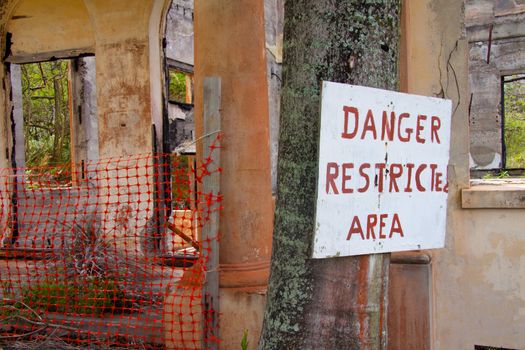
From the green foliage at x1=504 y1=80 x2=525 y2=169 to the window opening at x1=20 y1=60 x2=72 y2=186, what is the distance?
14.0 m

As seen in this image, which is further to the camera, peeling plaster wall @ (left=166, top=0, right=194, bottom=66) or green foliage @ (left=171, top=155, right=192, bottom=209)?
peeling plaster wall @ (left=166, top=0, right=194, bottom=66)

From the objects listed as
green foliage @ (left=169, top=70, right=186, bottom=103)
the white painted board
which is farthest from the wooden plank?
green foliage @ (left=169, top=70, right=186, bottom=103)

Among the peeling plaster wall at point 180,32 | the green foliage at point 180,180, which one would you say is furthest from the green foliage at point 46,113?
the peeling plaster wall at point 180,32

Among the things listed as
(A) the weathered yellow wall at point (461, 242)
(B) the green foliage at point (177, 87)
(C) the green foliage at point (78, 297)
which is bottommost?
(C) the green foliage at point (78, 297)

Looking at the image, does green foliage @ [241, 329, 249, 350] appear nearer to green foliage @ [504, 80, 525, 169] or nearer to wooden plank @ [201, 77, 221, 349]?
wooden plank @ [201, 77, 221, 349]

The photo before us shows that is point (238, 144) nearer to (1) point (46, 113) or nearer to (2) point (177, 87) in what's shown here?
(2) point (177, 87)

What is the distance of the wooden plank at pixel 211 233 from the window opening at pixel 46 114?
1260 centimetres

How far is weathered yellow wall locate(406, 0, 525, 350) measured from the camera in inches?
145

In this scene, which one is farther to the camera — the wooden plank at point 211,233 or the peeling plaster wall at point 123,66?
the peeling plaster wall at point 123,66

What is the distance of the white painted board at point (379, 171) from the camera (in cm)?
203

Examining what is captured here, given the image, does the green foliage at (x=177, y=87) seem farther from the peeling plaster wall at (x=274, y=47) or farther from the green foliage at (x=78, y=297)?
the green foliage at (x=78, y=297)

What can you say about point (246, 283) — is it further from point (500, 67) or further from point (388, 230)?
point (500, 67)

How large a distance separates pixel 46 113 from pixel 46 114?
0.03 metres

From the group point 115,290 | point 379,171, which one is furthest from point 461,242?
point 115,290
